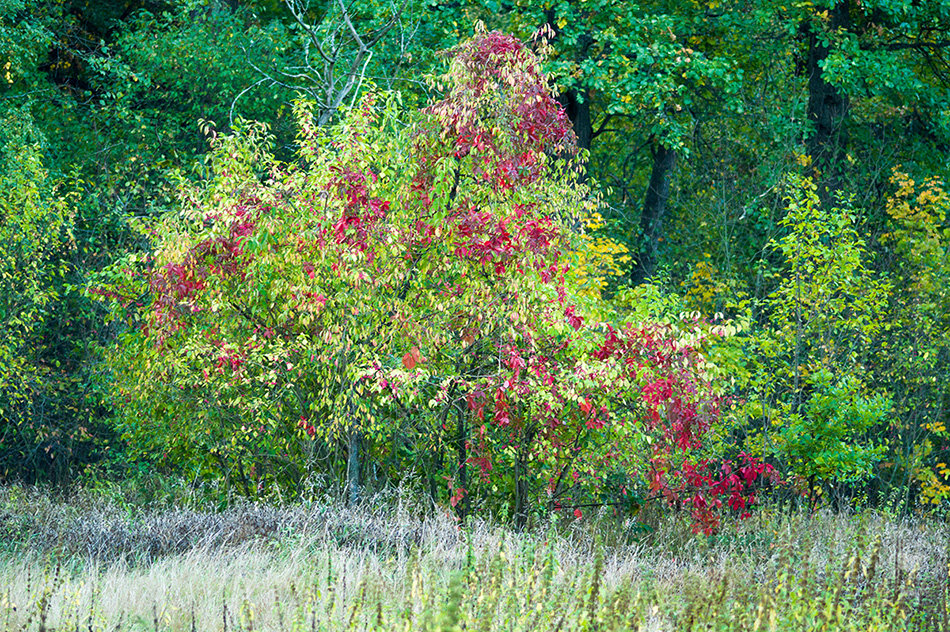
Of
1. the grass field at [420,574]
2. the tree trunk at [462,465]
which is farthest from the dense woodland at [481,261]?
the grass field at [420,574]

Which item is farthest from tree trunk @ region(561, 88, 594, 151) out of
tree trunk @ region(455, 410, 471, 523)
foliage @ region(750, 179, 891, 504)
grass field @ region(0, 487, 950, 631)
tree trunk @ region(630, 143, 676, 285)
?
grass field @ region(0, 487, 950, 631)

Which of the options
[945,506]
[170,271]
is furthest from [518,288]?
[945,506]

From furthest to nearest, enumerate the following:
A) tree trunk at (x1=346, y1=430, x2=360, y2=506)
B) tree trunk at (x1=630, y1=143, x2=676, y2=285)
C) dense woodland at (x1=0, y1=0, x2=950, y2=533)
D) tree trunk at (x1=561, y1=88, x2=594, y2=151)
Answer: tree trunk at (x1=630, y1=143, x2=676, y2=285)
tree trunk at (x1=561, y1=88, x2=594, y2=151)
tree trunk at (x1=346, y1=430, x2=360, y2=506)
dense woodland at (x1=0, y1=0, x2=950, y2=533)

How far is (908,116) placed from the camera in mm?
16562

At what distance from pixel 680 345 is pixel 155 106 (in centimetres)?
1180

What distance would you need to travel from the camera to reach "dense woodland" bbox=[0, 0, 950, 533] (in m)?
8.12

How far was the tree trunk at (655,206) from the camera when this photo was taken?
17.7 metres

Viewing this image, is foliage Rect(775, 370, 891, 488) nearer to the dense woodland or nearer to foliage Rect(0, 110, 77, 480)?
the dense woodland

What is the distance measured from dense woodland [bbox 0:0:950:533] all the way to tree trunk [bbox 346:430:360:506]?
0.05 meters

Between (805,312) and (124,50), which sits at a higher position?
(124,50)

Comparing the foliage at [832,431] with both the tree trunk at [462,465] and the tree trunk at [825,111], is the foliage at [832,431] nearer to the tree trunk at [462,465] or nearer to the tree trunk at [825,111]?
the tree trunk at [462,465]

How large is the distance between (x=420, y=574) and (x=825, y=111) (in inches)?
509

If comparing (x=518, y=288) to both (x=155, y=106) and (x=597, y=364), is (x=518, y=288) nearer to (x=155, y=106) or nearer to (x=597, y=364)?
(x=597, y=364)

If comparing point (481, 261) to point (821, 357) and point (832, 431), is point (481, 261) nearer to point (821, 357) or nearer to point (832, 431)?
point (832, 431)
